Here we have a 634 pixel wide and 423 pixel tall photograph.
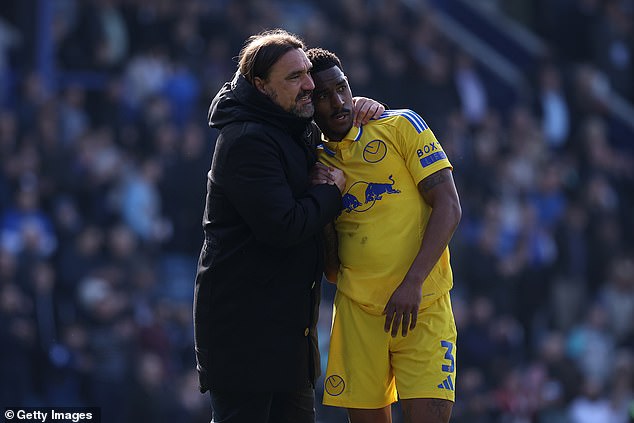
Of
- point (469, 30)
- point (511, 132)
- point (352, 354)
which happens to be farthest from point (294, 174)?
point (469, 30)

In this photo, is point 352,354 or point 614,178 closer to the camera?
point 352,354

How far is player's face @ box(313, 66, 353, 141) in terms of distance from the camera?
5.72 metres

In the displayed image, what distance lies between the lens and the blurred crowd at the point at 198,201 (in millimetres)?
11742

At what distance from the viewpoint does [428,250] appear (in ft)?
18.3

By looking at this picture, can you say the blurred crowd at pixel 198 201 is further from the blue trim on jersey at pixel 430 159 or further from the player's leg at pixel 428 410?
the blue trim on jersey at pixel 430 159

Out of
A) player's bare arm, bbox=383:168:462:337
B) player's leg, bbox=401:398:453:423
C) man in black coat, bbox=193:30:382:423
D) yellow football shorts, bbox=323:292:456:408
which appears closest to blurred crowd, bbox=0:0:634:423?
yellow football shorts, bbox=323:292:456:408

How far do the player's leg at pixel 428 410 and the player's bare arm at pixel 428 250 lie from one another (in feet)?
1.05

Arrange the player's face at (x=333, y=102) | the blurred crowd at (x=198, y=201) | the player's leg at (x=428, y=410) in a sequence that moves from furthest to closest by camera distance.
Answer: the blurred crowd at (x=198, y=201) < the player's face at (x=333, y=102) < the player's leg at (x=428, y=410)

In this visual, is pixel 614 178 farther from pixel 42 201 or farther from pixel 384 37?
pixel 42 201

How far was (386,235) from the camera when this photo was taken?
18.8 ft

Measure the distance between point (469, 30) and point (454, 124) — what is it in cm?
415

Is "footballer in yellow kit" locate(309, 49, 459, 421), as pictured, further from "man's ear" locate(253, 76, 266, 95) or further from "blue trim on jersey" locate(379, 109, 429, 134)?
"man's ear" locate(253, 76, 266, 95)

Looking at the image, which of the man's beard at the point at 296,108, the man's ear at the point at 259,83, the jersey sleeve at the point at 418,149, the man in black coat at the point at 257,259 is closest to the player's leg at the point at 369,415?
the man in black coat at the point at 257,259

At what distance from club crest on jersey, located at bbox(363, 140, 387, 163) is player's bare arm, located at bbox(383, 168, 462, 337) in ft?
0.79
